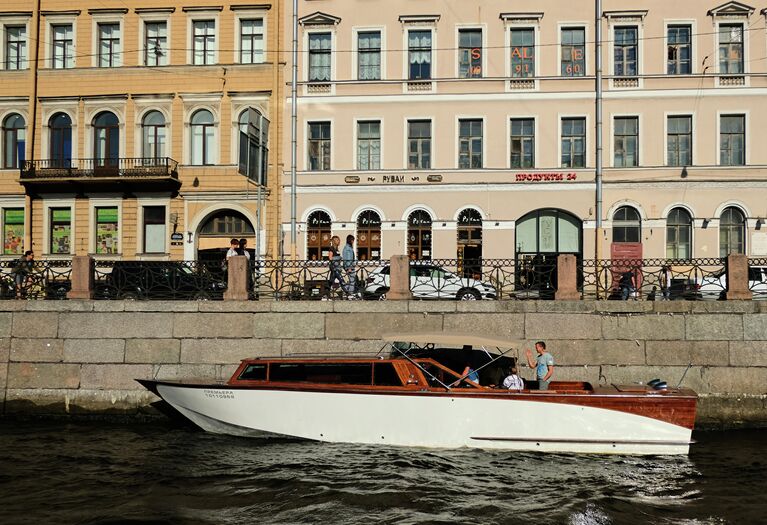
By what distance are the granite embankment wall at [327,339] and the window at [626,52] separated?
44.5 feet

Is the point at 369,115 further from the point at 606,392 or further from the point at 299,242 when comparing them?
the point at 606,392

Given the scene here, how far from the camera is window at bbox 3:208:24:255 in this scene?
1035 inches

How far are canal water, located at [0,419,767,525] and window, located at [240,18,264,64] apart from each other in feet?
56.7

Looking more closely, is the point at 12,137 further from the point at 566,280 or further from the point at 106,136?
the point at 566,280

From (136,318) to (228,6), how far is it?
50.9ft

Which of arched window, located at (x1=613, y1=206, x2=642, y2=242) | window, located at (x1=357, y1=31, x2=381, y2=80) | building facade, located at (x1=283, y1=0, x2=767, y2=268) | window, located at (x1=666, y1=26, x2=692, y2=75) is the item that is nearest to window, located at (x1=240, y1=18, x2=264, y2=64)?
building facade, located at (x1=283, y1=0, x2=767, y2=268)

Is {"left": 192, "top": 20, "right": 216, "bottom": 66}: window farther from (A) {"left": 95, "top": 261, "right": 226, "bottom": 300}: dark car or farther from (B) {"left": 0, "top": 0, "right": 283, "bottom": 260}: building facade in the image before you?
A: (A) {"left": 95, "top": 261, "right": 226, "bottom": 300}: dark car

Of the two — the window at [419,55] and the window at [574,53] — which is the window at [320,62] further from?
the window at [574,53]

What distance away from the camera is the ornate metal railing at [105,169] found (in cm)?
2518

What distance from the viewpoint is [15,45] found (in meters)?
26.6

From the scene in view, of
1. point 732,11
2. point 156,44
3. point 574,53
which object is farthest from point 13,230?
point 732,11

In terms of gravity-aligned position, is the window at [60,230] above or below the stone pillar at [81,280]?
above

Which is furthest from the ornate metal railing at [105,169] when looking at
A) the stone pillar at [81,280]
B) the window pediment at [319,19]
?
the stone pillar at [81,280]

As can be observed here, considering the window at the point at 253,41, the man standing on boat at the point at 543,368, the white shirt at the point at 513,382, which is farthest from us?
the window at the point at 253,41
